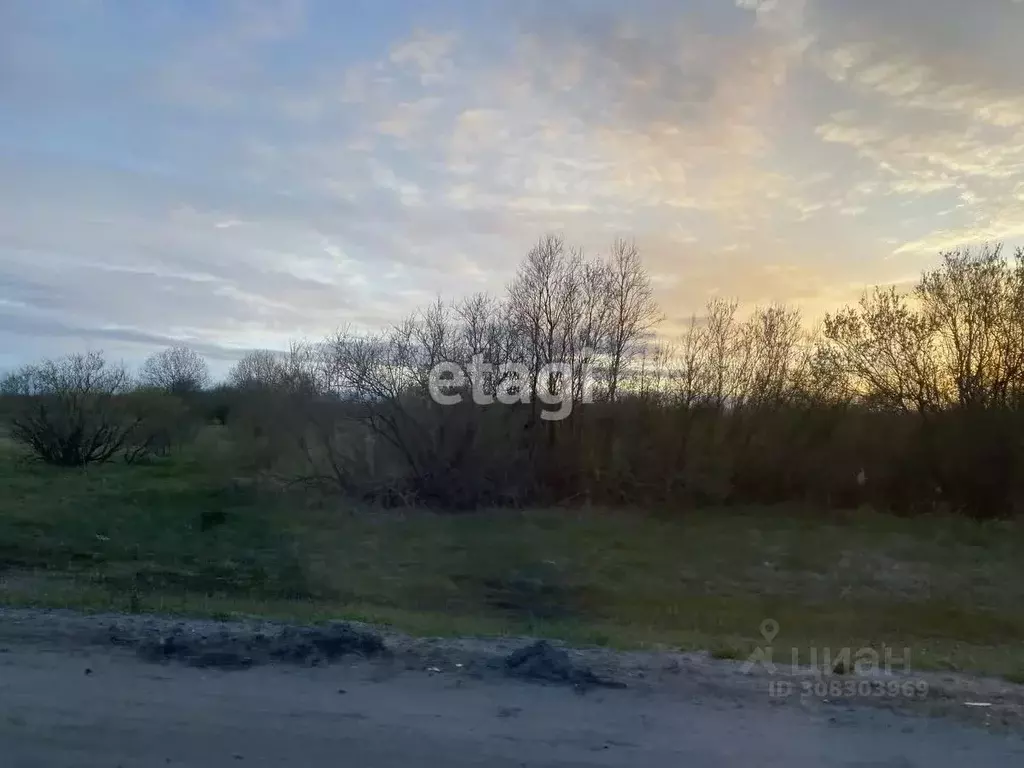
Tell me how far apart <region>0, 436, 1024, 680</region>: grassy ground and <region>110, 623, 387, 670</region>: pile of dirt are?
1.86m

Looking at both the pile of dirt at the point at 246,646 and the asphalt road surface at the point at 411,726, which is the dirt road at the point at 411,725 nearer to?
the asphalt road surface at the point at 411,726

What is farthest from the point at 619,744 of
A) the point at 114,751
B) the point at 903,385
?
the point at 903,385

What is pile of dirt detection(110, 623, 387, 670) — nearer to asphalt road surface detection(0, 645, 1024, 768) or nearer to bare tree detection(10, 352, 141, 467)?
asphalt road surface detection(0, 645, 1024, 768)

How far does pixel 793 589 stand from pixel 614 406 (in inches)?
612

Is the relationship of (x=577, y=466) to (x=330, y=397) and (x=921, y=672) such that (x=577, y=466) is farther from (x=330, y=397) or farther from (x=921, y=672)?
(x=921, y=672)

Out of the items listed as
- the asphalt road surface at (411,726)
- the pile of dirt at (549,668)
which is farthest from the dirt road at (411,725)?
the pile of dirt at (549,668)

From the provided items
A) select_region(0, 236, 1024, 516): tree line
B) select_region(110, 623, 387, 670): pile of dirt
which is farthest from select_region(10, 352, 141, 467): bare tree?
select_region(110, 623, 387, 670): pile of dirt

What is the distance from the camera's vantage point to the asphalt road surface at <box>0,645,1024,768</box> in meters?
5.68

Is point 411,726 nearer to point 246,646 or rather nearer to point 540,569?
point 246,646

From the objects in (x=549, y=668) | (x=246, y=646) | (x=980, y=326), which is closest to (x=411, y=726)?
(x=549, y=668)

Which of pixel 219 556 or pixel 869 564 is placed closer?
pixel 219 556

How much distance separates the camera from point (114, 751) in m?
5.71

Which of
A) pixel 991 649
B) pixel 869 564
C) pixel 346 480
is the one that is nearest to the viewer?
pixel 991 649

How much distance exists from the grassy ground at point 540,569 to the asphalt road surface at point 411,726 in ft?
9.03
